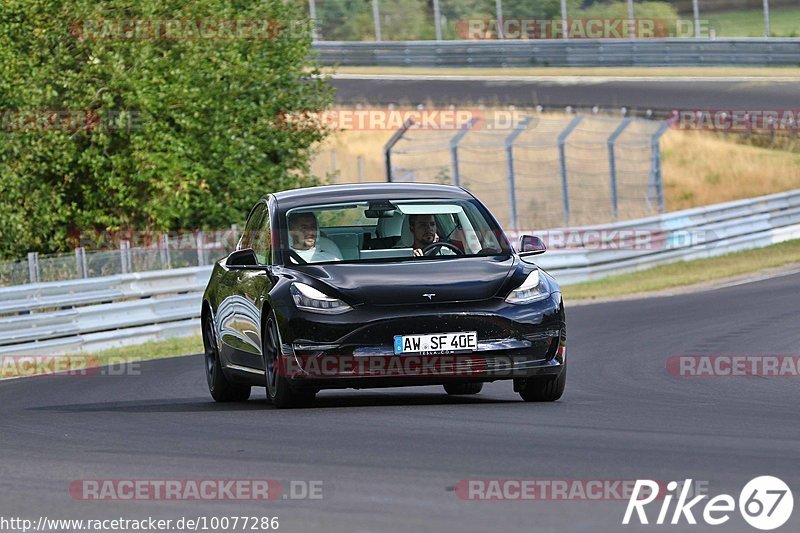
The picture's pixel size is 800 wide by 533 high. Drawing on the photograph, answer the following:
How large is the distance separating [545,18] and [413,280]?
40.3 m

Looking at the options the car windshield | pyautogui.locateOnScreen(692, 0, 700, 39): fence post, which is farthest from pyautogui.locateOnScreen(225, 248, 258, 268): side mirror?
pyautogui.locateOnScreen(692, 0, 700, 39): fence post

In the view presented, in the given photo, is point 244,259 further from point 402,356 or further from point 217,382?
point 402,356

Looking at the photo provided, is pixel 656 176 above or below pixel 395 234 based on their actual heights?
below

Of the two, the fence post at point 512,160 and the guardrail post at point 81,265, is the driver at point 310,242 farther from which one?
the fence post at point 512,160

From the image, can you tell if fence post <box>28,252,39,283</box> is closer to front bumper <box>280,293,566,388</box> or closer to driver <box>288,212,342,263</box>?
driver <box>288,212,342,263</box>

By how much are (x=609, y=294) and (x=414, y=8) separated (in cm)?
2811

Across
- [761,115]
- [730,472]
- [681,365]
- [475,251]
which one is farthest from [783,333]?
[761,115]

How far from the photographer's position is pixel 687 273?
88.7ft

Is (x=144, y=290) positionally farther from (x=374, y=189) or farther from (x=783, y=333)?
(x=374, y=189)

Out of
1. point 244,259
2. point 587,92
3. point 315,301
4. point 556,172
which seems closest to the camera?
point 315,301

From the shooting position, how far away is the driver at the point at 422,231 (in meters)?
11.2

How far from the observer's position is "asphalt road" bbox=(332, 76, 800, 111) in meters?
41.6

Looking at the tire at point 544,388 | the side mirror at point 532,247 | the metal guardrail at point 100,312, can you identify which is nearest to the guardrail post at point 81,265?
the metal guardrail at point 100,312

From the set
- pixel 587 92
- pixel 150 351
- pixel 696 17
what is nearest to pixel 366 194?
pixel 150 351
